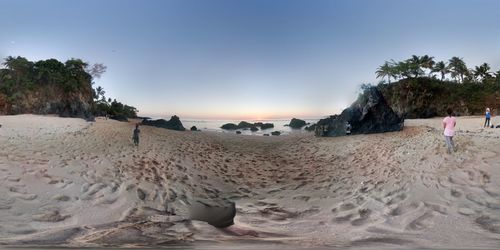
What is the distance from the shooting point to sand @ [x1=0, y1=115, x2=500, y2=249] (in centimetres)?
212

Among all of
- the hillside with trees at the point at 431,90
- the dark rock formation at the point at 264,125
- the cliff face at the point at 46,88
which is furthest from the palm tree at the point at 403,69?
the cliff face at the point at 46,88

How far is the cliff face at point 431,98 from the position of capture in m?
6.90

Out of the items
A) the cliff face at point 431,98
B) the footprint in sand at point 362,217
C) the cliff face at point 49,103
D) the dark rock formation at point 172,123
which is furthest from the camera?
the cliff face at point 431,98

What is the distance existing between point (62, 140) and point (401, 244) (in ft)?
13.2

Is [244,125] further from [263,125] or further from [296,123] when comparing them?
[296,123]

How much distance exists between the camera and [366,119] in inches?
209

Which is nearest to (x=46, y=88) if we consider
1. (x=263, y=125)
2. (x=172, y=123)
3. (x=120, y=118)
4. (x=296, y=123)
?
(x=120, y=118)

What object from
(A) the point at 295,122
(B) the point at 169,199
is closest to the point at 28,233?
(B) the point at 169,199

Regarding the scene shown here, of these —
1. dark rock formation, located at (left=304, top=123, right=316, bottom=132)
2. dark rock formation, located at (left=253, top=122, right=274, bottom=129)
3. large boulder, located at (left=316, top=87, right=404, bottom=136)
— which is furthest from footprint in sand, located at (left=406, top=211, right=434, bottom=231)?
dark rock formation, located at (left=253, top=122, right=274, bottom=129)

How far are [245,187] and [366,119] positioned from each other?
2.94 meters

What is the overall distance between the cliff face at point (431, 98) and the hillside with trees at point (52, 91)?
17.7 feet

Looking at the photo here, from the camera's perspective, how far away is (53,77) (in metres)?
4.94

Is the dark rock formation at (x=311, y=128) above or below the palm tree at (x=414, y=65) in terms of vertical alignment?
below

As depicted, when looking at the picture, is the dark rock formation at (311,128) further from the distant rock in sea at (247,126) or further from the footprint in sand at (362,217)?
the footprint in sand at (362,217)
